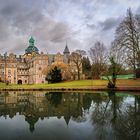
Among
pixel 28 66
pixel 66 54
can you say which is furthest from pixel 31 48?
pixel 66 54

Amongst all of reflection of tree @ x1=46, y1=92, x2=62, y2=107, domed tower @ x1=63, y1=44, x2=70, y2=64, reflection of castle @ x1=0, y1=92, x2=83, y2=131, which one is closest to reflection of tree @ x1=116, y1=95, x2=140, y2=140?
reflection of castle @ x1=0, y1=92, x2=83, y2=131

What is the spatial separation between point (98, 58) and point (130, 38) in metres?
28.4

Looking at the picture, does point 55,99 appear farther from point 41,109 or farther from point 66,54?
point 66,54

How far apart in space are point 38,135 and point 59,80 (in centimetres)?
5273

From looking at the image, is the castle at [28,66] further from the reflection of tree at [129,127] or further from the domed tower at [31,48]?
the reflection of tree at [129,127]

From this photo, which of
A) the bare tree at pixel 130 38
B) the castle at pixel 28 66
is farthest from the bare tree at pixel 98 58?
the bare tree at pixel 130 38

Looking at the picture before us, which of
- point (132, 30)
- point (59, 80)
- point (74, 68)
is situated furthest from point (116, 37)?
point (74, 68)

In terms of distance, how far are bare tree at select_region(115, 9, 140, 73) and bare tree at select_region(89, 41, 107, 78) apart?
84.0 ft

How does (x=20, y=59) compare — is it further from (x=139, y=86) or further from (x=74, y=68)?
(x=139, y=86)

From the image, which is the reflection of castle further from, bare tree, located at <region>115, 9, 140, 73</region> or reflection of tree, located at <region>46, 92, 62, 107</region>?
bare tree, located at <region>115, 9, 140, 73</region>

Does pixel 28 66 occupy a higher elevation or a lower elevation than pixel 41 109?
higher

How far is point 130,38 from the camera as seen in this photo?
41219mm

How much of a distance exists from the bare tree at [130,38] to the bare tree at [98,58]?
25611 millimetres

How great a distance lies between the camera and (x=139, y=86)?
3975 cm
